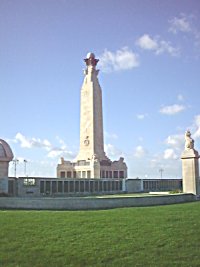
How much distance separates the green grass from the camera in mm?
10578

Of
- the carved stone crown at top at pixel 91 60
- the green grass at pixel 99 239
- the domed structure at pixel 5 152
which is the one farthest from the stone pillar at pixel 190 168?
the carved stone crown at top at pixel 91 60

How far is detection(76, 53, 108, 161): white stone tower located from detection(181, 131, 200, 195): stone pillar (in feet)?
82.0

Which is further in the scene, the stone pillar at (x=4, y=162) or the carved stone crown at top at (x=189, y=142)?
the stone pillar at (x=4, y=162)

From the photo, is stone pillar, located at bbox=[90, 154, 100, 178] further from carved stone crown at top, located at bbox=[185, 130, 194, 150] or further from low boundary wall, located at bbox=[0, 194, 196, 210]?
low boundary wall, located at bbox=[0, 194, 196, 210]

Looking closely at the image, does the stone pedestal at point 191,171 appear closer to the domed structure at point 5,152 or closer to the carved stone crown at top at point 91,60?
the domed structure at point 5,152

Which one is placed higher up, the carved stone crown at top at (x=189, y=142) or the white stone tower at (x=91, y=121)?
the white stone tower at (x=91, y=121)

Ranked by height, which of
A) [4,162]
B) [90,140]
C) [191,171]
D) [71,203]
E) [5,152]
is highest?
[90,140]

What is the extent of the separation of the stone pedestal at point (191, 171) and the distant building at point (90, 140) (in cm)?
2430

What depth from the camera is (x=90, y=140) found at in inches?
2053

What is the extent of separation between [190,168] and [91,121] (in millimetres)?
27313

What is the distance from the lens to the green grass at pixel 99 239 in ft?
34.7

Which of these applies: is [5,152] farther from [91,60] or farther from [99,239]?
[91,60]

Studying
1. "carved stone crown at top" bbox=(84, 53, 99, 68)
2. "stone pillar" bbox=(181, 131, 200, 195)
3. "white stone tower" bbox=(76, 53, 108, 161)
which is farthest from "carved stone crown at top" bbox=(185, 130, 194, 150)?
"carved stone crown at top" bbox=(84, 53, 99, 68)

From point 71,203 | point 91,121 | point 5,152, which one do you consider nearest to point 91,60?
point 91,121
